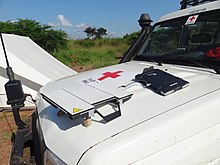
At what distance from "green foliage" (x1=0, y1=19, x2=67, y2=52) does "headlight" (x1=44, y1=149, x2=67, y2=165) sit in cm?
1756

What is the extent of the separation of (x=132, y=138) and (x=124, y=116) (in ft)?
0.76

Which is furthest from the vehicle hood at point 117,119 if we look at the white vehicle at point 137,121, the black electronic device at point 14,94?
the black electronic device at point 14,94

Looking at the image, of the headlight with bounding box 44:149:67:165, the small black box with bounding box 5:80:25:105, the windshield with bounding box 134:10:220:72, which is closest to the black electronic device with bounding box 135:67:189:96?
the windshield with bounding box 134:10:220:72

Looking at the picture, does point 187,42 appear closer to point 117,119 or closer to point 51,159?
point 117,119

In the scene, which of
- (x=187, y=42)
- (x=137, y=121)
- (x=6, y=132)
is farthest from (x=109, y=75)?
(x=6, y=132)

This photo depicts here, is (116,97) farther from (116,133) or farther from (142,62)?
(142,62)

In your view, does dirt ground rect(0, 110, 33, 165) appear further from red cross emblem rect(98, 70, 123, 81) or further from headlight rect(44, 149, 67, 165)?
headlight rect(44, 149, 67, 165)

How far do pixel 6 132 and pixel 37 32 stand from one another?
1465cm

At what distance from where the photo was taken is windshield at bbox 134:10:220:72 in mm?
2506

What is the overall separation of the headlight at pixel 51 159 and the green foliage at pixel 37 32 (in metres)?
17.6

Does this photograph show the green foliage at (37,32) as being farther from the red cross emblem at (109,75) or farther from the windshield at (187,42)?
the red cross emblem at (109,75)

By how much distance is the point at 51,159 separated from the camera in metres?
1.49

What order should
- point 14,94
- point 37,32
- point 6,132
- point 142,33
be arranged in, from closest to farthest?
point 14,94 < point 142,33 < point 6,132 < point 37,32

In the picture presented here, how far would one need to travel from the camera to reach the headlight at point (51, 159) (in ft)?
4.64
